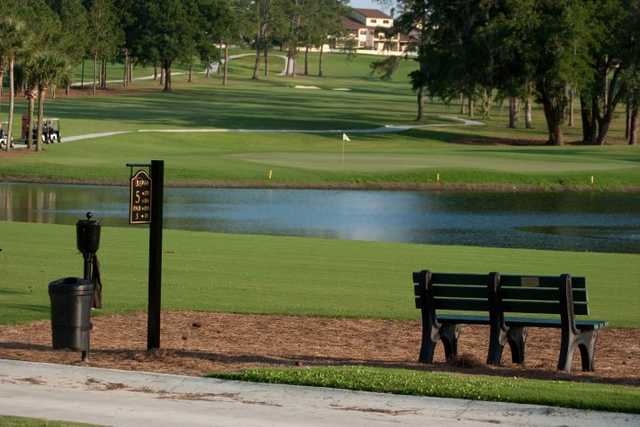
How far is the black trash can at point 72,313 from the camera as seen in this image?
13.1 metres

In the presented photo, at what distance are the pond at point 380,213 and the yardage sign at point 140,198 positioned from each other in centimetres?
2212

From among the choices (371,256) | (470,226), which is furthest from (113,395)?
(470,226)

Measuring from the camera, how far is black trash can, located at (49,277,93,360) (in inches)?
514

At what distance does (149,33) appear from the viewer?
421 feet

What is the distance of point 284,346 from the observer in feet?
49.0

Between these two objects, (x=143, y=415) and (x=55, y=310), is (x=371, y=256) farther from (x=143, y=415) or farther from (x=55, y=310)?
(x=143, y=415)

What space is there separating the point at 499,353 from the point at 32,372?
16.3ft

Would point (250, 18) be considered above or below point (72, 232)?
above

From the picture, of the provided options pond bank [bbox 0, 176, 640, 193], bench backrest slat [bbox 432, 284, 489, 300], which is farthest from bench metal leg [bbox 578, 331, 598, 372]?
pond bank [bbox 0, 176, 640, 193]

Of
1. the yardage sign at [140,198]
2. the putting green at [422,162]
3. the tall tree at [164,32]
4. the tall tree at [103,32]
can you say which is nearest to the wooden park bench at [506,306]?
the yardage sign at [140,198]

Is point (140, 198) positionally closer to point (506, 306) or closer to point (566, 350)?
point (506, 306)

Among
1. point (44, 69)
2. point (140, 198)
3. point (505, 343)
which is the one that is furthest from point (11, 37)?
point (505, 343)

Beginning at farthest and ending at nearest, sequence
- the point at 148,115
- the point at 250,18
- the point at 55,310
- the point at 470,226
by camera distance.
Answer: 1. the point at 250,18
2. the point at 148,115
3. the point at 470,226
4. the point at 55,310

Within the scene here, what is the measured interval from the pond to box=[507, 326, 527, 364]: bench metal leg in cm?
2043
